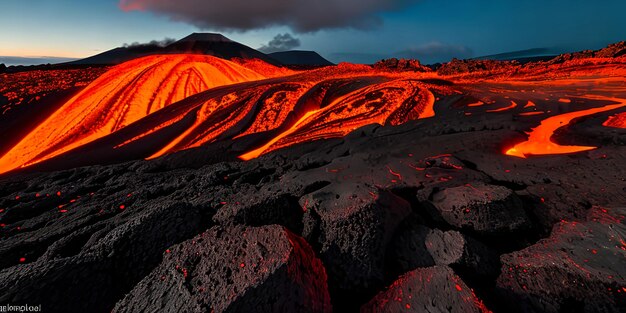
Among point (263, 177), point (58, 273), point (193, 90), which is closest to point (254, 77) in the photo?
point (193, 90)

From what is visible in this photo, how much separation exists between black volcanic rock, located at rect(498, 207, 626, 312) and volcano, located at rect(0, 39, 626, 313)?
0.04 ft

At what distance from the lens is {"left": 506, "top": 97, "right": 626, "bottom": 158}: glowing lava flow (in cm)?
428

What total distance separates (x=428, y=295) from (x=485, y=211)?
1.44 meters

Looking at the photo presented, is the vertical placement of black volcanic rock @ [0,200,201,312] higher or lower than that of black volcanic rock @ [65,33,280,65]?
lower

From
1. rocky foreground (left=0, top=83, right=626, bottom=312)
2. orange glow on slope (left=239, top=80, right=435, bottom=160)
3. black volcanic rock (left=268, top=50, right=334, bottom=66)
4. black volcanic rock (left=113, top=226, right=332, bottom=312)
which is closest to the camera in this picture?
black volcanic rock (left=113, top=226, right=332, bottom=312)

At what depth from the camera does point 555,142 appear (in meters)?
4.58

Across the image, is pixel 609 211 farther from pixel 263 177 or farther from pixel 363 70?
pixel 363 70

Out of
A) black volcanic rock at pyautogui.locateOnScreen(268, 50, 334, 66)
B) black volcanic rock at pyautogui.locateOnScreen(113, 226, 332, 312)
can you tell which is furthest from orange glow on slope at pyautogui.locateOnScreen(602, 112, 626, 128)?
black volcanic rock at pyautogui.locateOnScreen(268, 50, 334, 66)

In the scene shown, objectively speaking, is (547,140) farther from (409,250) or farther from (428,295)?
(428,295)

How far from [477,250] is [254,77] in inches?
401

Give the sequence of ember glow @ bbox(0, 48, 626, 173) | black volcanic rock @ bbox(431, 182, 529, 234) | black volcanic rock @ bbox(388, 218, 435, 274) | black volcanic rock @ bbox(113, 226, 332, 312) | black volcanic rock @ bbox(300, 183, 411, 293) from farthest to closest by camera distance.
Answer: ember glow @ bbox(0, 48, 626, 173) < black volcanic rock @ bbox(431, 182, 529, 234) < black volcanic rock @ bbox(388, 218, 435, 274) < black volcanic rock @ bbox(300, 183, 411, 293) < black volcanic rock @ bbox(113, 226, 332, 312)

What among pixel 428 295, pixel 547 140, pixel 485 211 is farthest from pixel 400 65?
pixel 428 295

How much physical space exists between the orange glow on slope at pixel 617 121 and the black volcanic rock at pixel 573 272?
4083 millimetres

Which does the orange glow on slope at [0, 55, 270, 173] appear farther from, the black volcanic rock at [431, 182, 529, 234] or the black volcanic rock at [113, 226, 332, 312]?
the black volcanic rock at [431, 182, 529, 234]
